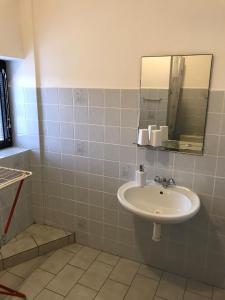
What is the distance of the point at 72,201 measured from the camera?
7.79 feet

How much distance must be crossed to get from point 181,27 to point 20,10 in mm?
1339

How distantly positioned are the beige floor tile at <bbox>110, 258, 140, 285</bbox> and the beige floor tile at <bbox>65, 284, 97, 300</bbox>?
0.22m

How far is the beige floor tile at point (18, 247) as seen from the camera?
7.03 ft

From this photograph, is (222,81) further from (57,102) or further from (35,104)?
(35,104)

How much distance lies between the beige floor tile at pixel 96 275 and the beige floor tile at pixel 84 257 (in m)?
0.06

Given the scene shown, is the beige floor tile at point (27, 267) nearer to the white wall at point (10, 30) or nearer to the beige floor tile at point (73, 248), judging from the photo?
the beige floor tile at point (73, 248)

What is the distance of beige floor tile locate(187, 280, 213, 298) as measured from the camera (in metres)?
1.91

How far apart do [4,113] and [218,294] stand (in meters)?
2.35

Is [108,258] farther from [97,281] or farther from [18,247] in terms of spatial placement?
[18,247]

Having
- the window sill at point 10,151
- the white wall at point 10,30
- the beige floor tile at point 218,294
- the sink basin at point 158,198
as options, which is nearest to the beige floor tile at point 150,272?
the beige floor tile at point 218,294

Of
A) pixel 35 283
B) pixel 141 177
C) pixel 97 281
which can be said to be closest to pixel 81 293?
pixel 97 281

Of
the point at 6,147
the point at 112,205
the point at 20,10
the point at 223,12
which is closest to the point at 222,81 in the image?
the point at 223,12

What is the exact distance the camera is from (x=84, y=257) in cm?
227

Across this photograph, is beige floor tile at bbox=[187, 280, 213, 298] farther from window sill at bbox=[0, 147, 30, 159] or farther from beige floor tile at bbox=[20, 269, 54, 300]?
window sill at bbox=[0, 147, 30, 159]
